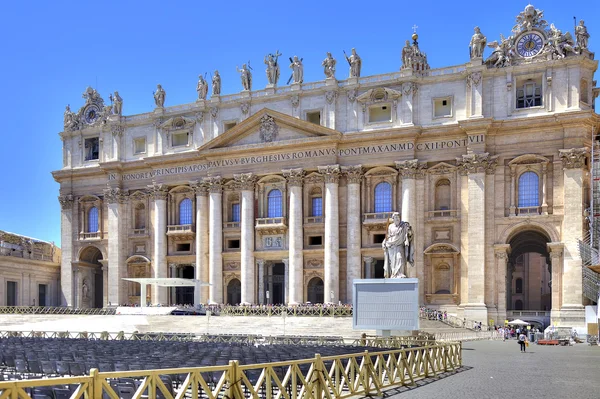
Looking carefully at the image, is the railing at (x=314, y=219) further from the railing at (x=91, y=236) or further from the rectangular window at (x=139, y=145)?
the railing at (x=91, y=236)

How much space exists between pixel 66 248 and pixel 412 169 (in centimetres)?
3790

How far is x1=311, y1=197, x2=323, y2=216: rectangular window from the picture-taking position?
6219cm

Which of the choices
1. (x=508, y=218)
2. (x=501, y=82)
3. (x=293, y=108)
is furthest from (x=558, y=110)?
(x=293, y=108)

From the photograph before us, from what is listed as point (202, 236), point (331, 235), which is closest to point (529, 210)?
point (331, 235)

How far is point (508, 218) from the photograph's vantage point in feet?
182

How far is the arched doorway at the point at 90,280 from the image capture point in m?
72.9

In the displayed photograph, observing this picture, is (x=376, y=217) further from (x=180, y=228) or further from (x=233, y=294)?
(x=180, y=228)

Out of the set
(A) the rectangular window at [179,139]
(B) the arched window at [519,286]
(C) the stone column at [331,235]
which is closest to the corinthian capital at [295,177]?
(C) the stone column at [331,235]

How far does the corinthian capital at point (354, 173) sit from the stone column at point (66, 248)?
3121 centimetres

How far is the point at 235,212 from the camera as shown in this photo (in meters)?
65.9

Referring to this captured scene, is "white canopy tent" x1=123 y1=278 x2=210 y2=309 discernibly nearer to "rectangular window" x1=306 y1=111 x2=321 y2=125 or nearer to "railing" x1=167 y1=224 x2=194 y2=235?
"railing" x1=167 y1=224 x2=194 y2=235

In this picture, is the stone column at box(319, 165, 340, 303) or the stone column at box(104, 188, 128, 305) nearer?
the stone column at box(319, 165, 340, 303)

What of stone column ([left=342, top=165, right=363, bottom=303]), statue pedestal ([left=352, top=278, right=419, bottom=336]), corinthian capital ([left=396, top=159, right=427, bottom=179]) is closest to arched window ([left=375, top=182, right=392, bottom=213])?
stone column ([left=342, top=165, right=363, bottom=303])

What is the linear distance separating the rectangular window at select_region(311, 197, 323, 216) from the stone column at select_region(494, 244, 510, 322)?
15.4 meters
